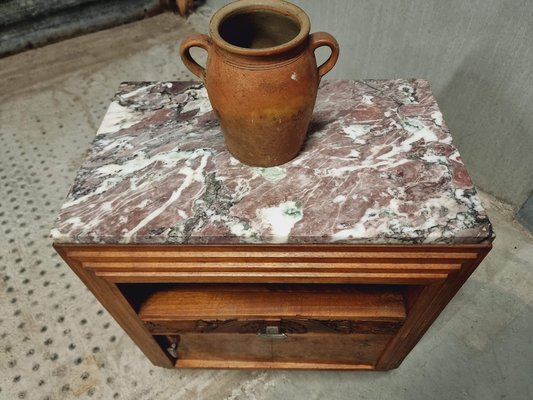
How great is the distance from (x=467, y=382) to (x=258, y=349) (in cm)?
57

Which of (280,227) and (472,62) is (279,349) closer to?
(280,227)

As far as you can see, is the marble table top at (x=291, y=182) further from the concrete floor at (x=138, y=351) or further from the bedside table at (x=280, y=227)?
the concrete floor at (x=138, y=351)

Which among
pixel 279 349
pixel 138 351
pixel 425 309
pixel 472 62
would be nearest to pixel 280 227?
pixel 425 309

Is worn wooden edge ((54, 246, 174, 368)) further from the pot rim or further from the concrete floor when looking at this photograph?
the pot rim

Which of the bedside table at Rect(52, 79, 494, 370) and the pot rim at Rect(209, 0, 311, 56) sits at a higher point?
the pot rim at Rect(209, 0, 311, 56)

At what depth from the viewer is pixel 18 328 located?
46.6 inches

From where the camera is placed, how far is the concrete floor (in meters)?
1.06

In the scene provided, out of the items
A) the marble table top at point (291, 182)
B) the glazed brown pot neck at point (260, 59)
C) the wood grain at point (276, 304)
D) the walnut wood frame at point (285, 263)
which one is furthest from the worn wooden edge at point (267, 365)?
the glazed brown pot neck at point (260, 59)

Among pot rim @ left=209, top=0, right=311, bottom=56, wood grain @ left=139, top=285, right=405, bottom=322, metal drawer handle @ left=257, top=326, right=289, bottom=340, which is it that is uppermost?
pot rim @ left=209, top=0, right=311, bottom=56

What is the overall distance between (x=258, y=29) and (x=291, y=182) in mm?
303

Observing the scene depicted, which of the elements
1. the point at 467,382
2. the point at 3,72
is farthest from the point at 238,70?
the point at 3,72

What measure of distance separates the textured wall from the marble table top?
1.20 ft

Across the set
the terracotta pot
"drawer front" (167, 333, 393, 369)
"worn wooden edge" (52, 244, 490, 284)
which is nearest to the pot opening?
the terracotta pot

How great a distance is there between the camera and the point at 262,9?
2.41 ft
